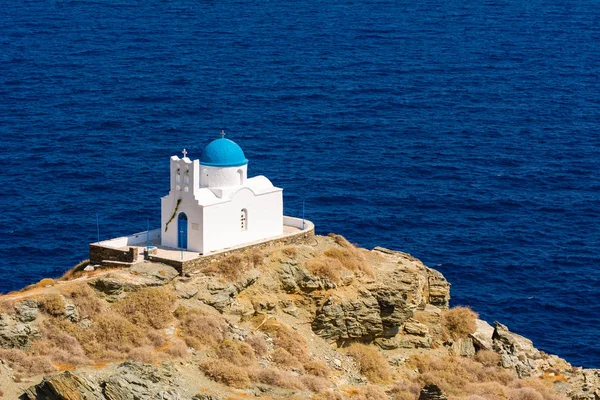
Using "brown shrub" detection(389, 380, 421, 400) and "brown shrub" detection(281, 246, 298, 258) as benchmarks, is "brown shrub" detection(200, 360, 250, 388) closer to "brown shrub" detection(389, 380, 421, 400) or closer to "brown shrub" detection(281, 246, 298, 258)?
"brown shrub" detection(389, 380, 421, 400)

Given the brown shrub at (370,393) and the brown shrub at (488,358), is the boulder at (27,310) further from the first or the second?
the brown shrub at (488,358)

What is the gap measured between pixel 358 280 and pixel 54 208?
Result: 45.7 m

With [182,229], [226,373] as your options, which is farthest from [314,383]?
[182,229]

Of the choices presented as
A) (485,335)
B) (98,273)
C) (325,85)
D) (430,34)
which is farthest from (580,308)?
(430,34)

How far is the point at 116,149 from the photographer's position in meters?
139

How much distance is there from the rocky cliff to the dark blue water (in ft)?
45.6

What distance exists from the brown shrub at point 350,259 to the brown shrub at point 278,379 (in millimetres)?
14289

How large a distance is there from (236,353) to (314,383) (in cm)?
519

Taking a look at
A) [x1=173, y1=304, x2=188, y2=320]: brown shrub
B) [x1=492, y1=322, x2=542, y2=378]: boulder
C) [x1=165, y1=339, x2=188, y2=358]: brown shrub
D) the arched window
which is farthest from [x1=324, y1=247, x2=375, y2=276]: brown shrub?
[x1=165, y1=339, x2=188, y2=358]: brown shrub

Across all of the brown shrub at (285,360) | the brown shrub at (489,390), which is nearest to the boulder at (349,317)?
the brown shrub at (285,360)

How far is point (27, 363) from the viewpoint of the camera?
68188 mm

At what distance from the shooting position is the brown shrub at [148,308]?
75.7m

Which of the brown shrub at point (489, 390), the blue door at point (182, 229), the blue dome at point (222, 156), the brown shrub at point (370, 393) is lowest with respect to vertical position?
the brown shrub at point (489, 390)

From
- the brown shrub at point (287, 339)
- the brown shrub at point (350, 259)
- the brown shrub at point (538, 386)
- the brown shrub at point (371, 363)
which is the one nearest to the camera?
the brown shrub at point (287, 339)
